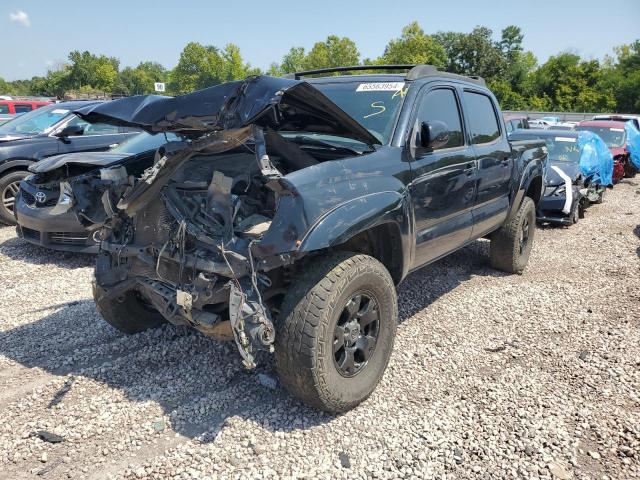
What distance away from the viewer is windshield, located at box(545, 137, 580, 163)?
1009cm

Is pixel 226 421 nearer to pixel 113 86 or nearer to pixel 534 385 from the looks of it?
pixel 534 385

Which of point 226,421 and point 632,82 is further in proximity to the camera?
point 632,82

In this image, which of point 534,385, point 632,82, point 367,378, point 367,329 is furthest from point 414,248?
point 632,82

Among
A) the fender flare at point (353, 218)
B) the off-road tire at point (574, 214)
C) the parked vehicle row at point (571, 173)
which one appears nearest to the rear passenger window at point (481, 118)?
the fender flare at point (353, 218)

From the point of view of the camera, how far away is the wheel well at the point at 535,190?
6199 mm

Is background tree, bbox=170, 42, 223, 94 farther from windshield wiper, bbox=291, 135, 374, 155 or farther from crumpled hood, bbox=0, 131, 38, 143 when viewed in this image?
windshield wiper, bbox=291, 135, 374, 155

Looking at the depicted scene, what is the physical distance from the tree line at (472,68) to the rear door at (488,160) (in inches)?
1228

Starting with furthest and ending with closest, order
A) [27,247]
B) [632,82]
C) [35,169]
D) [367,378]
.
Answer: [632,82] → [27,247] → [35,169] → [367,378]

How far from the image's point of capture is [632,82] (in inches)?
1602

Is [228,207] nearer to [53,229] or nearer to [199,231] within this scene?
[199,231]

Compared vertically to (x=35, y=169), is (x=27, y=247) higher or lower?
lower

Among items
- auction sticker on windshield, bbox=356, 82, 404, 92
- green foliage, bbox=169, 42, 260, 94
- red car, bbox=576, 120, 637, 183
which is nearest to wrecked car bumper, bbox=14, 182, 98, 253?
auction sticker on windshield, bbox=356, 82, 404, 92

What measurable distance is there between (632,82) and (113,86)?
59.9 m

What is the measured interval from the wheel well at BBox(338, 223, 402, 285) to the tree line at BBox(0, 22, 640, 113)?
105 ft
